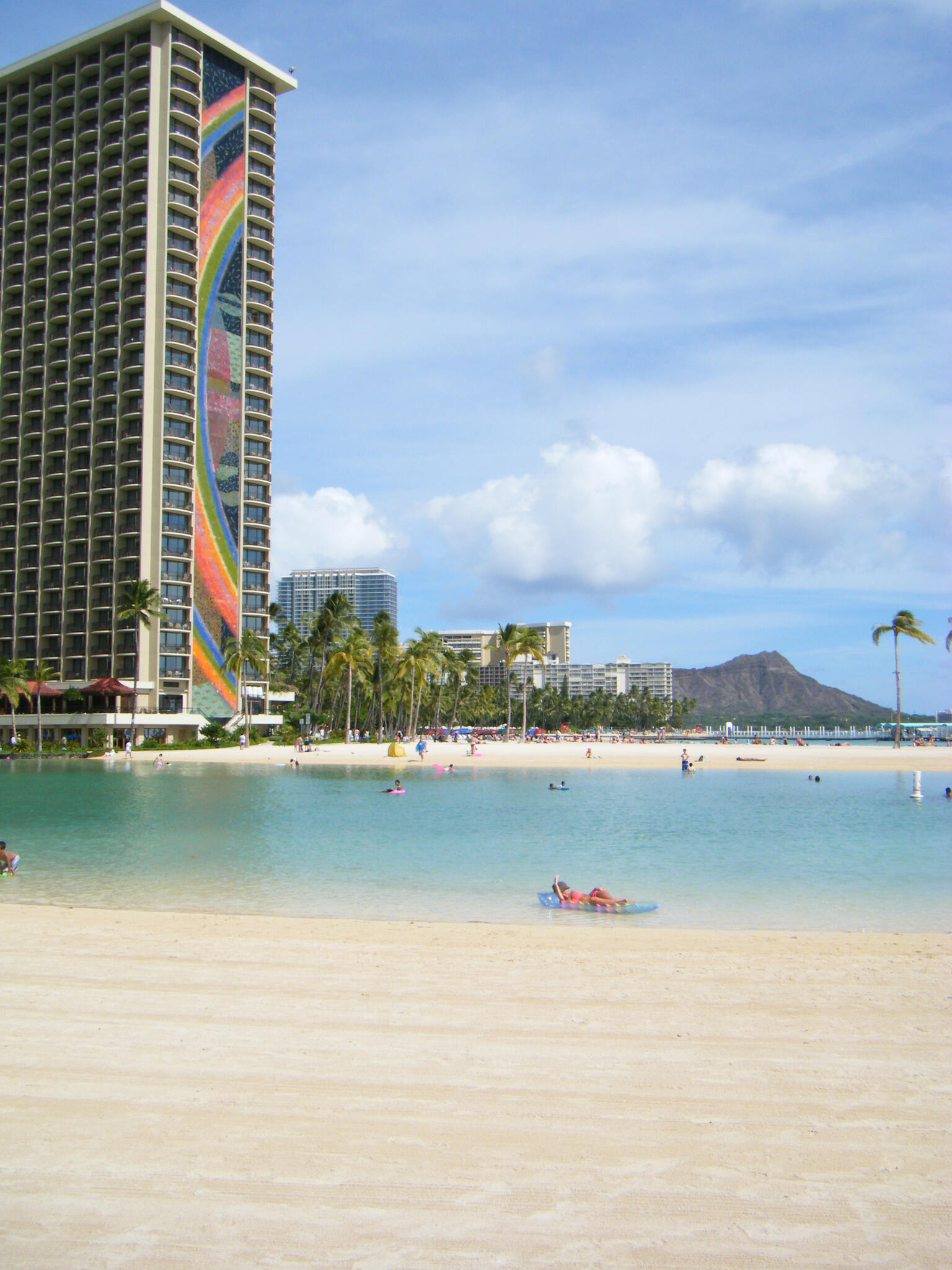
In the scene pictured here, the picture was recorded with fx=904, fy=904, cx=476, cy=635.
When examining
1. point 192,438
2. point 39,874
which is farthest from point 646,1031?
point 192,438

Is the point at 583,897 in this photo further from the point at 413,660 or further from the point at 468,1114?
the point at 413,660

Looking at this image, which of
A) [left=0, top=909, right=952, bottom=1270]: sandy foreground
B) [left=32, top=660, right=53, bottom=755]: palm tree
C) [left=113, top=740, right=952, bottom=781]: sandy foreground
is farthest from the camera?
[left=32, top=660, right=53, bottom=755]: palm tree

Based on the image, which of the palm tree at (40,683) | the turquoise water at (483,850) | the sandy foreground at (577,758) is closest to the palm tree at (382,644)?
the sandy foreground at (577,758)

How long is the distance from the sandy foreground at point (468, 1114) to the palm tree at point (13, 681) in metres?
66.7

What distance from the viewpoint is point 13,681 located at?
71000 millimetres

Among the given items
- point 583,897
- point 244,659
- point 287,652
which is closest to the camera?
point 583,897

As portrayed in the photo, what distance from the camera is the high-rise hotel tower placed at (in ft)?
262

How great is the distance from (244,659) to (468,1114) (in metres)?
77.1

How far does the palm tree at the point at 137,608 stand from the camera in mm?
73625

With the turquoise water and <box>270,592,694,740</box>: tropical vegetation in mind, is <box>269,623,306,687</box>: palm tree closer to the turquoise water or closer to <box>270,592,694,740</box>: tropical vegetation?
<box>270,592,694,740</box>: tropical vegetation

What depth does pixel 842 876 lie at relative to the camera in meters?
21.1

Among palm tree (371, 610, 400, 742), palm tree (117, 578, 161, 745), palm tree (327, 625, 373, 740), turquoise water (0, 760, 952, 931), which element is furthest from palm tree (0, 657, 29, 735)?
palm tree (371, 610, 400, 742)

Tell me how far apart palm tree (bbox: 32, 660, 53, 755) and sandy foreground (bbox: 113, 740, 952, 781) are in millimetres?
9920

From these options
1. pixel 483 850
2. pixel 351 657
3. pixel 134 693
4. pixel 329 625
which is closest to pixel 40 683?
pixel 134 693
